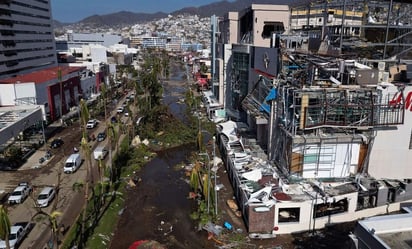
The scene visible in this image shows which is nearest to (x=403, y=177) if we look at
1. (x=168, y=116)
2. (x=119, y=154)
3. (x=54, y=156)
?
(x=119, y=154)

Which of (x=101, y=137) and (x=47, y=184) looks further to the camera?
(x=101, y=137)

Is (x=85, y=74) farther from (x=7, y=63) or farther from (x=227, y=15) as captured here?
(x=227, y=15)

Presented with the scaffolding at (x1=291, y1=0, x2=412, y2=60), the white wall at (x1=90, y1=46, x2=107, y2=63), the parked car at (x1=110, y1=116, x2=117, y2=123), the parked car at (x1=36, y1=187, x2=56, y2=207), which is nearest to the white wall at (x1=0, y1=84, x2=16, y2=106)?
the parked car at (x1=110, y1=116, x2=117, y2=123)

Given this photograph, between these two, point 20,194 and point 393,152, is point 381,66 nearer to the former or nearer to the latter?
point 393,152

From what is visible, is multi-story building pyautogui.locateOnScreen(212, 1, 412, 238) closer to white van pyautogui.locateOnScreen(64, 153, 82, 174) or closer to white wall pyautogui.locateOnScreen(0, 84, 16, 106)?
white van pyautogui.locateOnScreen(64, 153, 82, 174)

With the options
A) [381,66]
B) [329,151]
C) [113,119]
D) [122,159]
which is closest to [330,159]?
[329,151]
